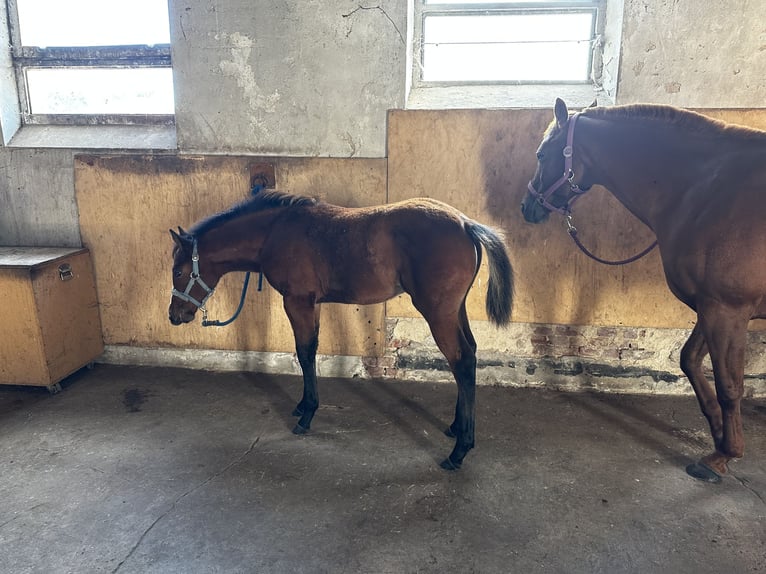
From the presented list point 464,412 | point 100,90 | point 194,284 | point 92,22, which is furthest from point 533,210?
point 92,22

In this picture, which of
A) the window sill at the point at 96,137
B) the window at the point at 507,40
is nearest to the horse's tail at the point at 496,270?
the window at the point at 507,40

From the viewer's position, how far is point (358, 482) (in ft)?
8.06

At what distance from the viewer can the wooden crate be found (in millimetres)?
3268

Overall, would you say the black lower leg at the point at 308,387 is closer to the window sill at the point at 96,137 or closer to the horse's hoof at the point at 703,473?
the window sill at the point at 96,137

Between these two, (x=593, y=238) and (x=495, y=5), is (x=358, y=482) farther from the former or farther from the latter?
(x=495, y=5)

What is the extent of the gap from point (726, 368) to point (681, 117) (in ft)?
3.97

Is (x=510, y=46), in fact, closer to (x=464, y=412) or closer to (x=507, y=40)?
(x=507, y=40)

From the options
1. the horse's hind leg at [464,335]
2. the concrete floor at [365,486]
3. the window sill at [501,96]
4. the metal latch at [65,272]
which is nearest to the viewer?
the concrete floor at [365,486]

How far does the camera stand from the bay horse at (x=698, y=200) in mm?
2209

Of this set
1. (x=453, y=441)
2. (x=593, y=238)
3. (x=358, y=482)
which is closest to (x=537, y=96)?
(x=593, y=238)

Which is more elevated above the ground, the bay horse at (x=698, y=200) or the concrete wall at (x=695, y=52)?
the concrete wall at (x=695, y=52)

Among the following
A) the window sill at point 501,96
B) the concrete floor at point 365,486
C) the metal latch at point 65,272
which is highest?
the window sill at point 501,96

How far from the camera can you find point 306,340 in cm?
289

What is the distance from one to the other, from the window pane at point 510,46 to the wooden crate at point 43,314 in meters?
3.00
